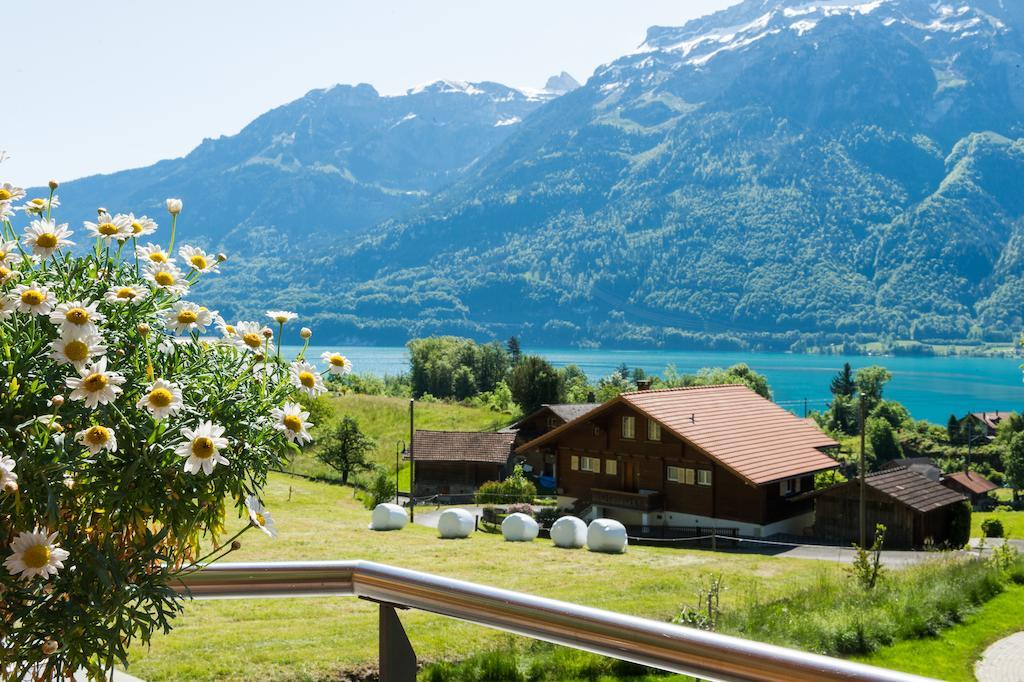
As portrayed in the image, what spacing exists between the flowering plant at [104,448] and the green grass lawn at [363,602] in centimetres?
77

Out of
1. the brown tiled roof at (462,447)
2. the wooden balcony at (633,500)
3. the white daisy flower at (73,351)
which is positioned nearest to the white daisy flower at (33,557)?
the white daisy flower at (73,351)

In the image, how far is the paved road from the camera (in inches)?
384

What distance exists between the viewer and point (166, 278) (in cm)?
168

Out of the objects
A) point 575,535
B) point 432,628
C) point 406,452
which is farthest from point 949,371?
point 432,628

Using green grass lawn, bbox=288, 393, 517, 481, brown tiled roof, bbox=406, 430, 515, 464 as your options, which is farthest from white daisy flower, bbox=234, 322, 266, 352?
brown tiled roof, bbox=406, 430, 515, 464

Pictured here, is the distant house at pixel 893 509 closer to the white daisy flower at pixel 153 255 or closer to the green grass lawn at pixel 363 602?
the green grass lawn at pixel 363 602

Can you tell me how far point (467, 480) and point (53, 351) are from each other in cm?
4792

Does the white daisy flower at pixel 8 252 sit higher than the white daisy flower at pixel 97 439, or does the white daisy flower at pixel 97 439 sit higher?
the white daisy flower at pixel 8 252

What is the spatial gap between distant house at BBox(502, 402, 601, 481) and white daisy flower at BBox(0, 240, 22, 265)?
161ft

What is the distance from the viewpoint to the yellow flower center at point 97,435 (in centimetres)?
130

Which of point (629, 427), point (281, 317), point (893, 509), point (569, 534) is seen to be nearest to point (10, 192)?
point (281, 317)

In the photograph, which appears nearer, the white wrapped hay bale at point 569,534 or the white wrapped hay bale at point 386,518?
the white wrapped hay bale at point 569,534

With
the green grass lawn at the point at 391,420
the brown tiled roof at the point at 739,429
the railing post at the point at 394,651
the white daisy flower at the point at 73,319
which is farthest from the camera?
the green grass lawn at the point at 391,420

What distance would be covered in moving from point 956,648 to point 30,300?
11.6 meters
